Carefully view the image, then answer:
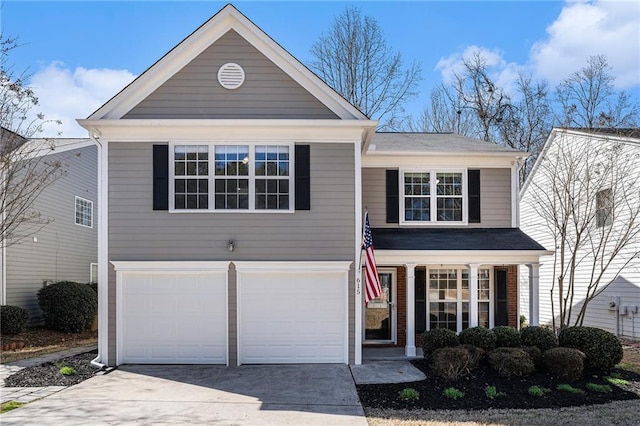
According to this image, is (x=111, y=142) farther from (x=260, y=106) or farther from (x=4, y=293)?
(x=4, y=293)

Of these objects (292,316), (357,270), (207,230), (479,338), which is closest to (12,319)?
(207,230)

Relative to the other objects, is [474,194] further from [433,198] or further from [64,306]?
[64,306]

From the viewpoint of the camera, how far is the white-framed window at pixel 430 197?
14078mm

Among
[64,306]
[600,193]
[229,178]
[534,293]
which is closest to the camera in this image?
[229,178]

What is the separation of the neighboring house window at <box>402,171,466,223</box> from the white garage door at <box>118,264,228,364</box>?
5.30 metres

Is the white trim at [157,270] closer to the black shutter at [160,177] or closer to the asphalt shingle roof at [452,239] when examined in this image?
the black shutter at [160,177]

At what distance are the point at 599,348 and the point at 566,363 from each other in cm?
104

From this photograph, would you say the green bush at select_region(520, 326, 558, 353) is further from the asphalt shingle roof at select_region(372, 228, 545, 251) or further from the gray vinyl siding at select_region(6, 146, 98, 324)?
the gray vinyl siding at select_region(6, 146, 98, 324)

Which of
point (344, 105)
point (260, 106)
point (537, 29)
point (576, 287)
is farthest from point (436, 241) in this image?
point (537, 29)

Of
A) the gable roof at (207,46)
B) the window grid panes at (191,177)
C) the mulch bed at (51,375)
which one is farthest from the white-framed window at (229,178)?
the mulch bed at (51,375)

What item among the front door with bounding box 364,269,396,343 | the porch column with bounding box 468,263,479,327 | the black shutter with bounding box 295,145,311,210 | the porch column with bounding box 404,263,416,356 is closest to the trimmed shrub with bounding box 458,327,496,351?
the porch column with bounding box 468,263,479,327

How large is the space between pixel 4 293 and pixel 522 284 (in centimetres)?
1661

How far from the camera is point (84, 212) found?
2056cm

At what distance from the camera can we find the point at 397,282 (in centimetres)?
1402
